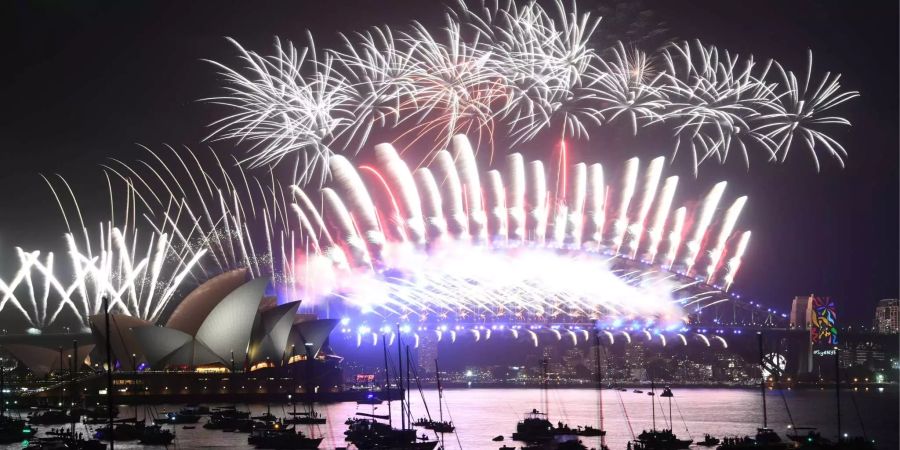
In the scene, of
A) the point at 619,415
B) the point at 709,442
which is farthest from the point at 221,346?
the point at 709,442

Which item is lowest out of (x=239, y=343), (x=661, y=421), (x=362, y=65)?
(x=661, y=421)

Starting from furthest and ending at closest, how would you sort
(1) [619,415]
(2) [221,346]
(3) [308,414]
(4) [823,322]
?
(4) [823,322], (2) [221,346], (1) [619,415], (3) [308,414]

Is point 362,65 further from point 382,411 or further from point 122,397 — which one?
point 122,397

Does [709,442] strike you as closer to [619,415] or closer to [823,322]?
[619,415]

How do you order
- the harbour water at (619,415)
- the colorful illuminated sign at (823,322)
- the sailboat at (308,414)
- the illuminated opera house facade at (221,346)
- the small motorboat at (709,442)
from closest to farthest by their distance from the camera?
the small motorboat at (709,442), the harbour water at (619,415), the sailboat at (308,414), the illuminated opera house facade at (221,346), the colorful illuminated sign at (823,322)

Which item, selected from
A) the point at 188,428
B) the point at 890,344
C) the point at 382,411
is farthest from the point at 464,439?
the point at 890,344

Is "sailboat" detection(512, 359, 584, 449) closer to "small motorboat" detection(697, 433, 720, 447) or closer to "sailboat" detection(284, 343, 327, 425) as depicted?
"small motorboat" detection(697, 433, 720, 447)

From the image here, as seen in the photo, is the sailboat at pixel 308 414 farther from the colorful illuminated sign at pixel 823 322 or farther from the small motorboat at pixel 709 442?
the colorful illuminated sign at pixel 823 322

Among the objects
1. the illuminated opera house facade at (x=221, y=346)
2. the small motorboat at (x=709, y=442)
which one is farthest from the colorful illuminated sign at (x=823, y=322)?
the small motorboat at (x=709, y=442)
